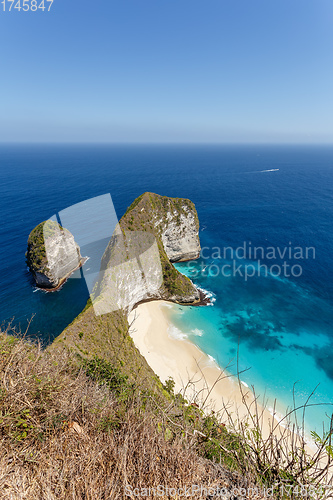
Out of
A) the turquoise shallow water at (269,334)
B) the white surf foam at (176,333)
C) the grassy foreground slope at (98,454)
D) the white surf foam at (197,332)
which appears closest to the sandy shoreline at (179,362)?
the white surf foam at (176,333)

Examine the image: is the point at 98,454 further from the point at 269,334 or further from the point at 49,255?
the point at 49,255

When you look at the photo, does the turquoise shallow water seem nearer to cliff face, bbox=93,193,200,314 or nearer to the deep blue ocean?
the deep blue ocean

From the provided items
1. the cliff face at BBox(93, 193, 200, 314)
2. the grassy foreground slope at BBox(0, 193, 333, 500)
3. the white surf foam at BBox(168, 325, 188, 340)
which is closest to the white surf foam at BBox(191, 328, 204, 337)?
the white surf foam at BBox(168, 325, 188, 340)

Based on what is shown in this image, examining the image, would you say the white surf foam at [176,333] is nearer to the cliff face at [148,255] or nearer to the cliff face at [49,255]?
the cliff face at [148,255]

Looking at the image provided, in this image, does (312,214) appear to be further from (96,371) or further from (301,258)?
(96,371)

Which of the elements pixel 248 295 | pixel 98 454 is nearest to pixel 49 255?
pixel 248 295

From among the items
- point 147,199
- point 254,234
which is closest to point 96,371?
point 147,199

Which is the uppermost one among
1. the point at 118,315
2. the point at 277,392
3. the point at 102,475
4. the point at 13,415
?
the point at 13,415
